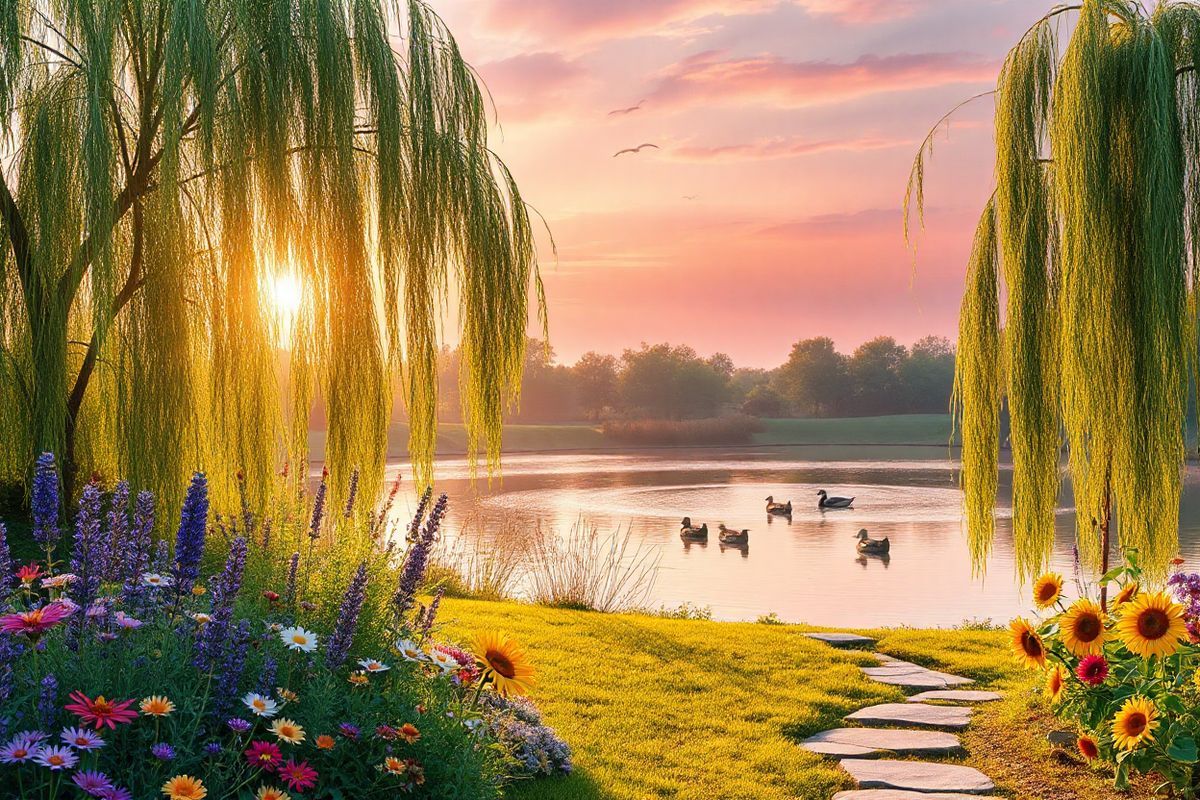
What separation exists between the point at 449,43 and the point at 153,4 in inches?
57.9

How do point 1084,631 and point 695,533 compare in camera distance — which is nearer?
point 1084,631

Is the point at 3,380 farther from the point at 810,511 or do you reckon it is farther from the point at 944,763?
the point at 810,511

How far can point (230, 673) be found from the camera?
214 cm

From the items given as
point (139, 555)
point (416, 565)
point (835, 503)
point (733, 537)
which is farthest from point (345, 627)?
point (835, 503)

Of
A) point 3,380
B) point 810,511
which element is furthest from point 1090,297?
point 810,511

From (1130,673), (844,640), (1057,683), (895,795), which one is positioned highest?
(1130,673)

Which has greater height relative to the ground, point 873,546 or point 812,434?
point 812,434

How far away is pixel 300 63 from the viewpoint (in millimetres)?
4445

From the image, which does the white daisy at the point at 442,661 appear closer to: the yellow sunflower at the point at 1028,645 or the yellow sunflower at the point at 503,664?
the yellow sunflower at the point at 503,664

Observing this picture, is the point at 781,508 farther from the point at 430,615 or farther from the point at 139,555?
the point at 139,555

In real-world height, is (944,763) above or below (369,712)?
below

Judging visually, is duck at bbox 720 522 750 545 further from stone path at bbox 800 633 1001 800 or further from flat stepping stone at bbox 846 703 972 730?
flat stepping stone at bbox 846 703 972 730

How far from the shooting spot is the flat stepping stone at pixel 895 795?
142 inches

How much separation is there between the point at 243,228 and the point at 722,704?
3.52 meters
